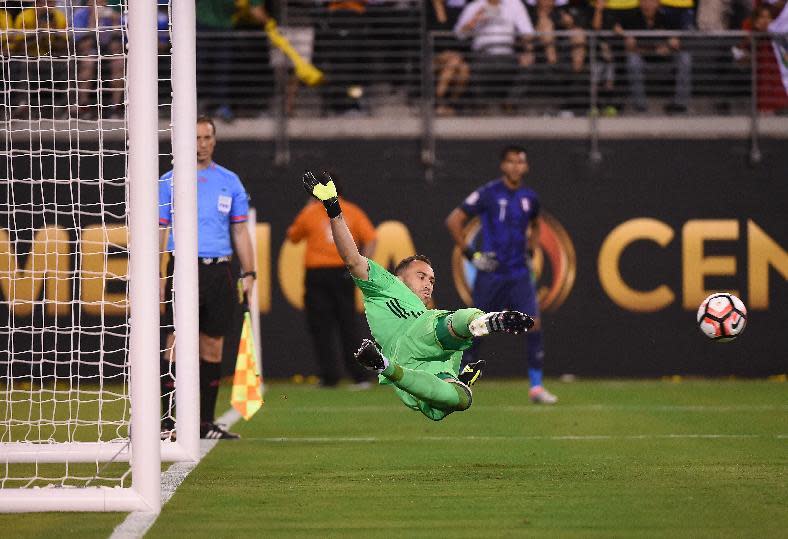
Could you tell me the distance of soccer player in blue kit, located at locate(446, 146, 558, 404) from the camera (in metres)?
13.3

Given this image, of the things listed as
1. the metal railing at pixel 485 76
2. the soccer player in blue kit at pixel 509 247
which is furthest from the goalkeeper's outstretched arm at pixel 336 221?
the metal railing at pixel 485 76

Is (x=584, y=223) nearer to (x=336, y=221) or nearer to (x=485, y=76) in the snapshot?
(x=485, y=76)

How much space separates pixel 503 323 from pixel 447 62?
1057 centimetres

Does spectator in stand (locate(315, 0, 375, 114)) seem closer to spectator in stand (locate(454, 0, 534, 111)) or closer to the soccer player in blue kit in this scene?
spectator in stand (locate(454, 0, 534, 111))

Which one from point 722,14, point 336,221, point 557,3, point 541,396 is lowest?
point 541,396

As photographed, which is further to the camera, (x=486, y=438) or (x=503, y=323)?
(x=486, y=438)

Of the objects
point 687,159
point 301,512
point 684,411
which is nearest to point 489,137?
point 687,159

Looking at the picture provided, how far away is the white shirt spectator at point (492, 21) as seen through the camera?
17312mm

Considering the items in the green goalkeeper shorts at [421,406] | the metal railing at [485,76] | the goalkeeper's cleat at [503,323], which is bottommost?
the green goalkeeper shorts at [421,406]

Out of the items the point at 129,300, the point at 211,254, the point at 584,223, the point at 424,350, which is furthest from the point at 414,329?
the point at 584,223

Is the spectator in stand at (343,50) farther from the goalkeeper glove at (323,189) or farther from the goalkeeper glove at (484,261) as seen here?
the goalkeeper glove at (323,189)

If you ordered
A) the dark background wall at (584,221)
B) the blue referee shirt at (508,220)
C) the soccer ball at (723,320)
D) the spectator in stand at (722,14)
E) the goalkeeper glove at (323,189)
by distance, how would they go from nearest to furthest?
the goalkeeper glove at (323,189)
the soccer ball at (723,320)
the blue referee shirt at (508,220)
the dark background wall at (584,221)
the spectator in stand at (722,14)

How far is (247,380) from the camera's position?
34.5ft

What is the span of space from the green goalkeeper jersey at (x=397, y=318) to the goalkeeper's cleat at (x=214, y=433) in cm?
182
